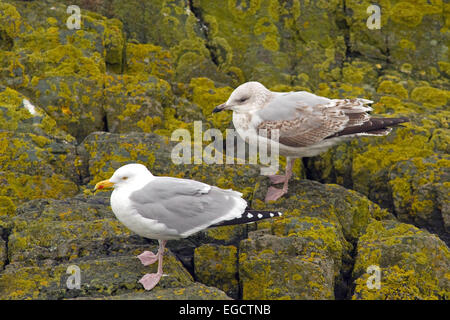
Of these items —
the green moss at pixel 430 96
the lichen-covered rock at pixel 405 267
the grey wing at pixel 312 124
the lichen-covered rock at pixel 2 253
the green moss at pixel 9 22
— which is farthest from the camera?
the green moss at pixel 430 96

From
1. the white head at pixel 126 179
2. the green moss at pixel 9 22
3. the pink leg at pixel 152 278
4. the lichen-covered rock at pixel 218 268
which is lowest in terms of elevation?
the lichen-covered rock at pixel 218 268

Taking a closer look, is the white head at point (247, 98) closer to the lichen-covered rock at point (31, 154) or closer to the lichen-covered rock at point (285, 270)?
the lichen-covered rock at point (285, 270)

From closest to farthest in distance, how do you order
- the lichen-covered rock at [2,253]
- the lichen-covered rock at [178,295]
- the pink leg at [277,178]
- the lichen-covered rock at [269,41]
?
1. the lichen-covered rock at [178,295]
2. the lichen-covered rock at [2,253]
3. the pink leg at [277,178]
4. the lichen-covered rock at [269,41]

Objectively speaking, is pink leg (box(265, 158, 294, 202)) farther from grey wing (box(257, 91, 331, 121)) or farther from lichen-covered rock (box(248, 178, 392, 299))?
grey wing (box(257, 91, 331, 121))

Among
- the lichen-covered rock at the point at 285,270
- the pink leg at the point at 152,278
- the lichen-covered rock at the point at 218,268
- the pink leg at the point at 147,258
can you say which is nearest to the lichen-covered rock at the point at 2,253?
the pink leg at the point at 147,258

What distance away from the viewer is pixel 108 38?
31.3 ft

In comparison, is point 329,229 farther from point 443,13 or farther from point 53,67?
point 443,13

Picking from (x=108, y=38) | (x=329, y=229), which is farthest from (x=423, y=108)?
(x=108, y=38)

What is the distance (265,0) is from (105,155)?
5.03 m

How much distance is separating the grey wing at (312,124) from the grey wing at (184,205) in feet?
5.07

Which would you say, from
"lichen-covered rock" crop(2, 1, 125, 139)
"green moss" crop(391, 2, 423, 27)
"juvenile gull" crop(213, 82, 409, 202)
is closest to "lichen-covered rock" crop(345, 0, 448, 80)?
"green moss" crop(391, 2, 423, 27)

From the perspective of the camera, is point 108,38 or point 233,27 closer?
point 108,38

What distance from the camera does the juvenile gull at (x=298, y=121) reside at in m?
7.07

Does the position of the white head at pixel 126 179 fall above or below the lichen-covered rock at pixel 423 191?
above
